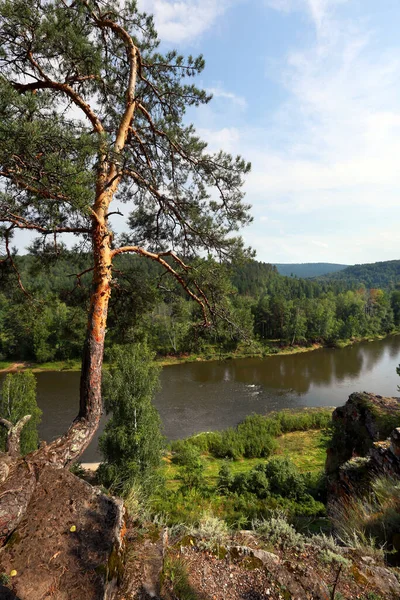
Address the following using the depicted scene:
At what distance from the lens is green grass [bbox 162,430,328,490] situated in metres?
12.7

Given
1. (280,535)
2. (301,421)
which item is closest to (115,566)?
(280,535)

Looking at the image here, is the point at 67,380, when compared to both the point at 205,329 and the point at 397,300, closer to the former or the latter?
the point at 205,329

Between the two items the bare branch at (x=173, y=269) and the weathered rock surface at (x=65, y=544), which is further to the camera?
the bare branch at (x=173, y=269)

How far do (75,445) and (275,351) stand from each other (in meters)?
41.1

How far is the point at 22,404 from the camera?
12492 millimetres

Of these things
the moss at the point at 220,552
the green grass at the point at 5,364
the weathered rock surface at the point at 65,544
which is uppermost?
the weathered rock surface at the point at 65,544

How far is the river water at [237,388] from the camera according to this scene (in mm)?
20375

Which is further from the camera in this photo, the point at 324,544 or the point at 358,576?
the point at 324,544

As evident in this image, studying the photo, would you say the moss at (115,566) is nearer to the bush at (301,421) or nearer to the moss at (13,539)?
the moss at (13,539)

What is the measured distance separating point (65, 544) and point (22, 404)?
1223 cm

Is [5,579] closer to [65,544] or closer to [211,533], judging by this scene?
[65,544]

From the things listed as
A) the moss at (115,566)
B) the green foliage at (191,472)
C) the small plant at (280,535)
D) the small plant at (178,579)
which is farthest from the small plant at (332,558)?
the green foliage at (191,472)

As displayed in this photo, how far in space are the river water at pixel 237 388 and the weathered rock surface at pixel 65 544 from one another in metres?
14.7

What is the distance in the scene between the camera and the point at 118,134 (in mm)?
4703
